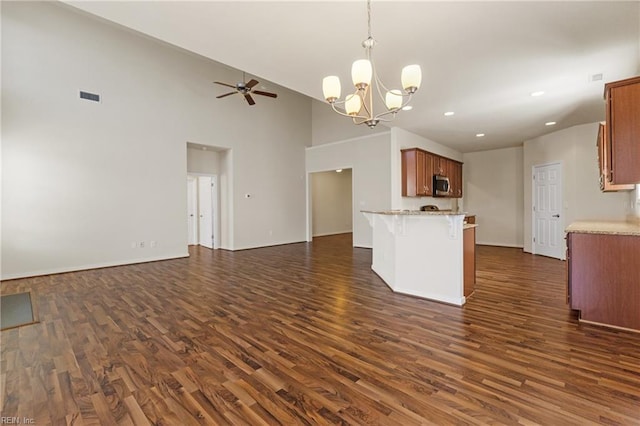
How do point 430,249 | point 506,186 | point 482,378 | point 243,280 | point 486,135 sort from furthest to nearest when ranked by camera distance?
1. point 506,186
2. point 486,135
3. point 243,280
4. point 430,249
5. point 482,378

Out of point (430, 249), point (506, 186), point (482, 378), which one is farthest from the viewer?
point (506, 186)

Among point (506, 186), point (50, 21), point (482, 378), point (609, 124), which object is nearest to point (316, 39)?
point (609, 124)

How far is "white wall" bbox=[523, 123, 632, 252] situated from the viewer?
17.9ft

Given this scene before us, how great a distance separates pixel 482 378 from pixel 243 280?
11.4 feet

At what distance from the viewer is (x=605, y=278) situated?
2766 mm

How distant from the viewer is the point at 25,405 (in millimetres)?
1726

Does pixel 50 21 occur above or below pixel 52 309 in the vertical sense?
above

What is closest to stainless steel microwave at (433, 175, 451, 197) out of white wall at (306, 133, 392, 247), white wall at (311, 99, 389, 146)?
white wall at (306, 133, 392, 247)

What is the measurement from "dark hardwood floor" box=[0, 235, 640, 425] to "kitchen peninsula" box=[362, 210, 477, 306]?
22 cm

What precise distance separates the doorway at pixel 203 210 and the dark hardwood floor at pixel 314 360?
13.8 ft

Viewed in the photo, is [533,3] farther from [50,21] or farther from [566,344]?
[50,21]

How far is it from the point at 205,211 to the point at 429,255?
6.88 m

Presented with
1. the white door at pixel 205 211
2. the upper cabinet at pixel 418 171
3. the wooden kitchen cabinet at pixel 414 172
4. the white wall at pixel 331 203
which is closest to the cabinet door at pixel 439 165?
the upper cabinet at pixel 418 171

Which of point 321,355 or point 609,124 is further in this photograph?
point 609,124
